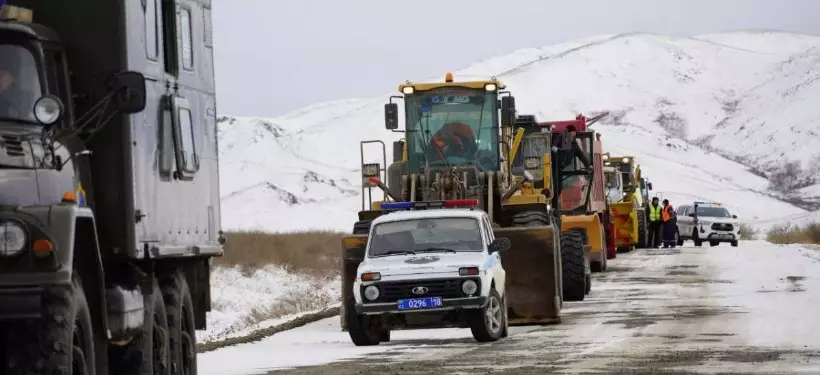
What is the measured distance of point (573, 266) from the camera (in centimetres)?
3016

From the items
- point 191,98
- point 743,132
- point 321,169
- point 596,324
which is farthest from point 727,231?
point 743,132

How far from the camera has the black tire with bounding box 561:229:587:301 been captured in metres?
29.9

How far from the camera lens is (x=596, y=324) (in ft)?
79.1

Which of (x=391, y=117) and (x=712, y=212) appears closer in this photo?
(x=391, y=117)

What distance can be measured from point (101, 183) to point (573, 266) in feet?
58.3

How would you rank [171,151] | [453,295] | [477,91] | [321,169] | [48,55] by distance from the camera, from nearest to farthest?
[48,55] → [171,151] → [453,295] → [477,91] → [321,169]

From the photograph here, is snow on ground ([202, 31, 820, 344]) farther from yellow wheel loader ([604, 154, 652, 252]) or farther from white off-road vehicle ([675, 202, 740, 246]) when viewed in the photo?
yellow wheel loader ([604, 154, 652, 252])

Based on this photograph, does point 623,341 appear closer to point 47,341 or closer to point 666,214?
point 47,341

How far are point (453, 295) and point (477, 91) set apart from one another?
23.6ft

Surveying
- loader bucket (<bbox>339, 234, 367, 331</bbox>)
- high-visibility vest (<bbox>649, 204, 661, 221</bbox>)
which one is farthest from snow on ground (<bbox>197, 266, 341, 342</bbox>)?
high-visibility vest (<bbox>649, 204, 661, 221</bbox>)

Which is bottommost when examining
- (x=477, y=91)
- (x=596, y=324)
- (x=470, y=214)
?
(x=596, y=324)

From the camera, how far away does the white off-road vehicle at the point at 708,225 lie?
59.7 m


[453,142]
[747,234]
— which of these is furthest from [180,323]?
[747,234]

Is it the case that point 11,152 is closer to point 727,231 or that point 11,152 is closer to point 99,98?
point 99,98
